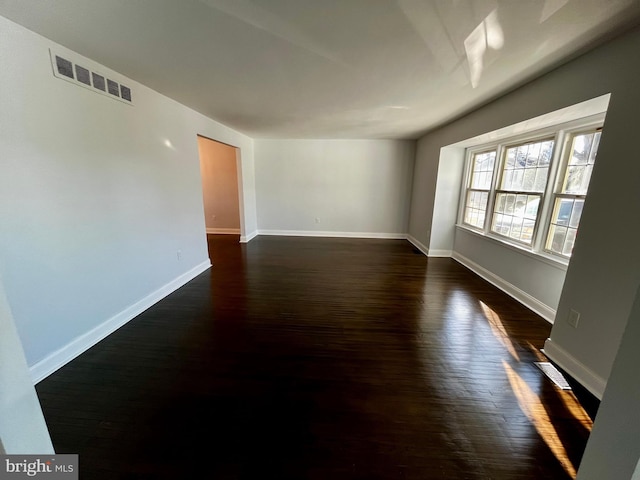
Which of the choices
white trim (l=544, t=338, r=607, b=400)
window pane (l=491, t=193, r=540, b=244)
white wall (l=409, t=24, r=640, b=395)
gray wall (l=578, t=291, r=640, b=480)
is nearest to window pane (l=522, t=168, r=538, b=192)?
window pane (l=491, t=193, r=540, b=244)

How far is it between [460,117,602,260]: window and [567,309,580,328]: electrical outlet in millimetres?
892

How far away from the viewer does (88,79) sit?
198 cm

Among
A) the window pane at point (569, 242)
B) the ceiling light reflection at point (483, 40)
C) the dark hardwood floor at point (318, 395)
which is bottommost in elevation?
the dark hardwood floor at point (318, 395)

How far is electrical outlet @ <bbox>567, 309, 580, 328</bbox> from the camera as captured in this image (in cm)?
185

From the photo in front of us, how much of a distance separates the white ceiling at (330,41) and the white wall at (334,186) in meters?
3.17

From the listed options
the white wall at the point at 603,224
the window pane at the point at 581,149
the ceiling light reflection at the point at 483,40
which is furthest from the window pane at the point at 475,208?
the ceiling light reflection at the point at 483,40

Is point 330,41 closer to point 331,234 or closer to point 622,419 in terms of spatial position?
point 622,419

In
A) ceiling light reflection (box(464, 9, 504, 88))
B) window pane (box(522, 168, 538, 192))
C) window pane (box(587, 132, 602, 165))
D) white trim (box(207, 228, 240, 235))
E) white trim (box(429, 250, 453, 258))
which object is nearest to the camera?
ceiling light reflection (box(464, 9, 504, 88))

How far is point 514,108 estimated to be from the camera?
2.52m

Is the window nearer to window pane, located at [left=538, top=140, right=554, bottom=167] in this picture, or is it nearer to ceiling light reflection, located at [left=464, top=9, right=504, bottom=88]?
window pane, located at [left=538, top=140, right=554, bottom=167]

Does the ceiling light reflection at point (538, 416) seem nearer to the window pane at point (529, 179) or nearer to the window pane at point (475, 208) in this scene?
the window pane at point (529, 179)

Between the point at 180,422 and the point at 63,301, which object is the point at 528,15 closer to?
the point at 180,422

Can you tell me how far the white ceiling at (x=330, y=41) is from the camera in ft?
4.44

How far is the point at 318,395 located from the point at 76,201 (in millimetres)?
2368
